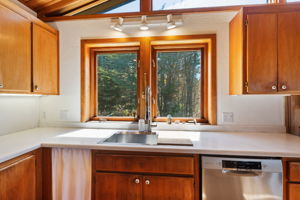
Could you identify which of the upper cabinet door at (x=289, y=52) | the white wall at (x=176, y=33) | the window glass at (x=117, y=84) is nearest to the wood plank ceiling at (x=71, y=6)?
the white wall at (x=176, y=33)

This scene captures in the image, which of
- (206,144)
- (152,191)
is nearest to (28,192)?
(152,191)

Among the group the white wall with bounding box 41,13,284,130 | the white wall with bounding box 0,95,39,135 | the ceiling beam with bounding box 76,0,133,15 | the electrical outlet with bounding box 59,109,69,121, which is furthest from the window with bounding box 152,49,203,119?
the white wall with bounding box 0,95,39,135

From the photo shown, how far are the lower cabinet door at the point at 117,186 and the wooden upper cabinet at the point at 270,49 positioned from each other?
1.17 m

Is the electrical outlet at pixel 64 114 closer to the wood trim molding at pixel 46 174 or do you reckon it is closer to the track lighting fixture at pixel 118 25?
the wood trim molding at pixel 46 174

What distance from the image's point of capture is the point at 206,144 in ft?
4.40

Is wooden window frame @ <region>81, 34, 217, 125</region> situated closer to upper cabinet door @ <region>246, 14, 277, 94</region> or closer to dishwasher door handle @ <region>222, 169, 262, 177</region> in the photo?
upper cabinet door @ <region>246, 14, 277, 94</region>

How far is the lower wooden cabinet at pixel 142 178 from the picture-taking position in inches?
49.4

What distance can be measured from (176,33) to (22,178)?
6.16ft

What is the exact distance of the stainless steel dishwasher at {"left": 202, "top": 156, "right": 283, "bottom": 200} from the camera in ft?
3.80

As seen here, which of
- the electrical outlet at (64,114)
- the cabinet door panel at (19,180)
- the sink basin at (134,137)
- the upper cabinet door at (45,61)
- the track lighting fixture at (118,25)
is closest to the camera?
the cabinet door panel at (19,180)

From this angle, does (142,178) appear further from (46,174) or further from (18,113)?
(18,113)

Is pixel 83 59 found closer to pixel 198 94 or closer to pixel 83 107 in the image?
pixel 83 107

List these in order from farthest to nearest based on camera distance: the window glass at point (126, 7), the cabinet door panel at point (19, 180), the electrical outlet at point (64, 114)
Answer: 1. the electrical outlet at point (64, 114)
2. the window glass at point (126, 7)
3. the cabinet door panel at point (19, 180)

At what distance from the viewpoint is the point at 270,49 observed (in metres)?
1.43
